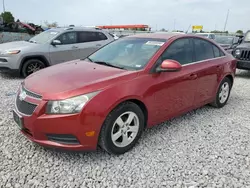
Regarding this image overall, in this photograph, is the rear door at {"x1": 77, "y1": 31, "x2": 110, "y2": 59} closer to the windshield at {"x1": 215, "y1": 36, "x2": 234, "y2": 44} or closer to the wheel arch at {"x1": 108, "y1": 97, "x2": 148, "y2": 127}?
the wheel arch at {"x1": 108, "y1": 97, "x2": 148, "y2": 127}

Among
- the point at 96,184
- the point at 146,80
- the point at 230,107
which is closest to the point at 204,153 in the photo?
the point at 146,80

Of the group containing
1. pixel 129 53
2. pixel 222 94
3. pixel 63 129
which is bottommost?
pixel 222 94

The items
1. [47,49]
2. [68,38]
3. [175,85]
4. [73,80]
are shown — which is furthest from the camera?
[68,38]

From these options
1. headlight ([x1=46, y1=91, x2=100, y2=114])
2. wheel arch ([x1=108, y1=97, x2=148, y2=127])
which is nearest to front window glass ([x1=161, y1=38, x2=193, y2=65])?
wheel arch ([x1=108, y1=97, x2=148, y2=127])

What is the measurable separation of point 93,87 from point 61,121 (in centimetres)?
52

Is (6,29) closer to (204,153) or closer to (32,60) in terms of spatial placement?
(32,60)

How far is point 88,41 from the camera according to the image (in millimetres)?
7883

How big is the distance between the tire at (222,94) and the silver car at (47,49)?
4.66m

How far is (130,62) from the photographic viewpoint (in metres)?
3.32

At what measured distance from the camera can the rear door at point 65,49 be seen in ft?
23.1

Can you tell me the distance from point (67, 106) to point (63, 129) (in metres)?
0.26

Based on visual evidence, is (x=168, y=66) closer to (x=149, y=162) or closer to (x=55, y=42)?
(x=149, y=162)

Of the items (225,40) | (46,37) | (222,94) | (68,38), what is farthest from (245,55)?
(46,37)

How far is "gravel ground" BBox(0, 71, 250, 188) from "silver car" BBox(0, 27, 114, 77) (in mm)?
3220
